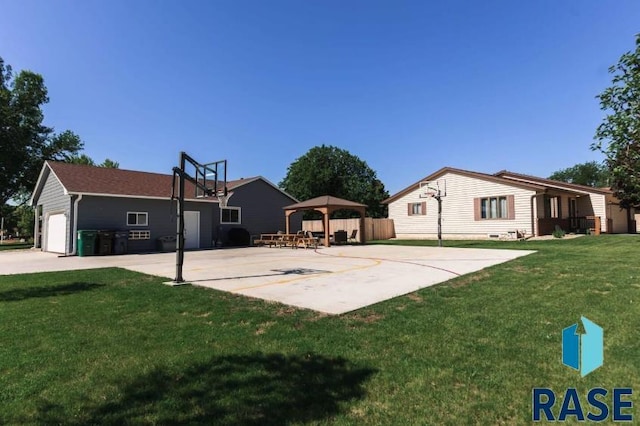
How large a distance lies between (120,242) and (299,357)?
55.3ft

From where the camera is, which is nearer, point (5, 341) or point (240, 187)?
point (5, 341)

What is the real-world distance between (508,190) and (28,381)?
2405 cm

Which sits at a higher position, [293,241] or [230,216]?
[230,216]

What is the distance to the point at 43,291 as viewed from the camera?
25.4ft

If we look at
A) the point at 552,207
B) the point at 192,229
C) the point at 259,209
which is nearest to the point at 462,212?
the point at 552,207

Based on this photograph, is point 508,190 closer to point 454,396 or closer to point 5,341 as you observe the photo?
point 454,396

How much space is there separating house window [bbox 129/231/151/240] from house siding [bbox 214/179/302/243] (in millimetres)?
4861

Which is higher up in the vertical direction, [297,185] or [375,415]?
[297,185]

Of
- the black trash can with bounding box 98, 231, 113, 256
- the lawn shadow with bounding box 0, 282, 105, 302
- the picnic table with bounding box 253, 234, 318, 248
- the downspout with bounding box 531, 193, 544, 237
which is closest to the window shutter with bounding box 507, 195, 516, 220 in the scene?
the downspout with bounding box 531, 193, 544, 237

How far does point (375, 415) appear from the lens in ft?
9.41

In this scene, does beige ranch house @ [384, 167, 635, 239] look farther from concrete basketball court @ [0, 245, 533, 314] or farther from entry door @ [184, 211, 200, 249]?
entry door @ [184, 211, 200, 249]

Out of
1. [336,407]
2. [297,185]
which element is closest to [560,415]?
[336,407]

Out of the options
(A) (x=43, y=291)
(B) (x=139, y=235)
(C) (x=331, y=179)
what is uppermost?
(C) (x=331, y=179)

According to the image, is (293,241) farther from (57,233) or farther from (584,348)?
(584,348)
